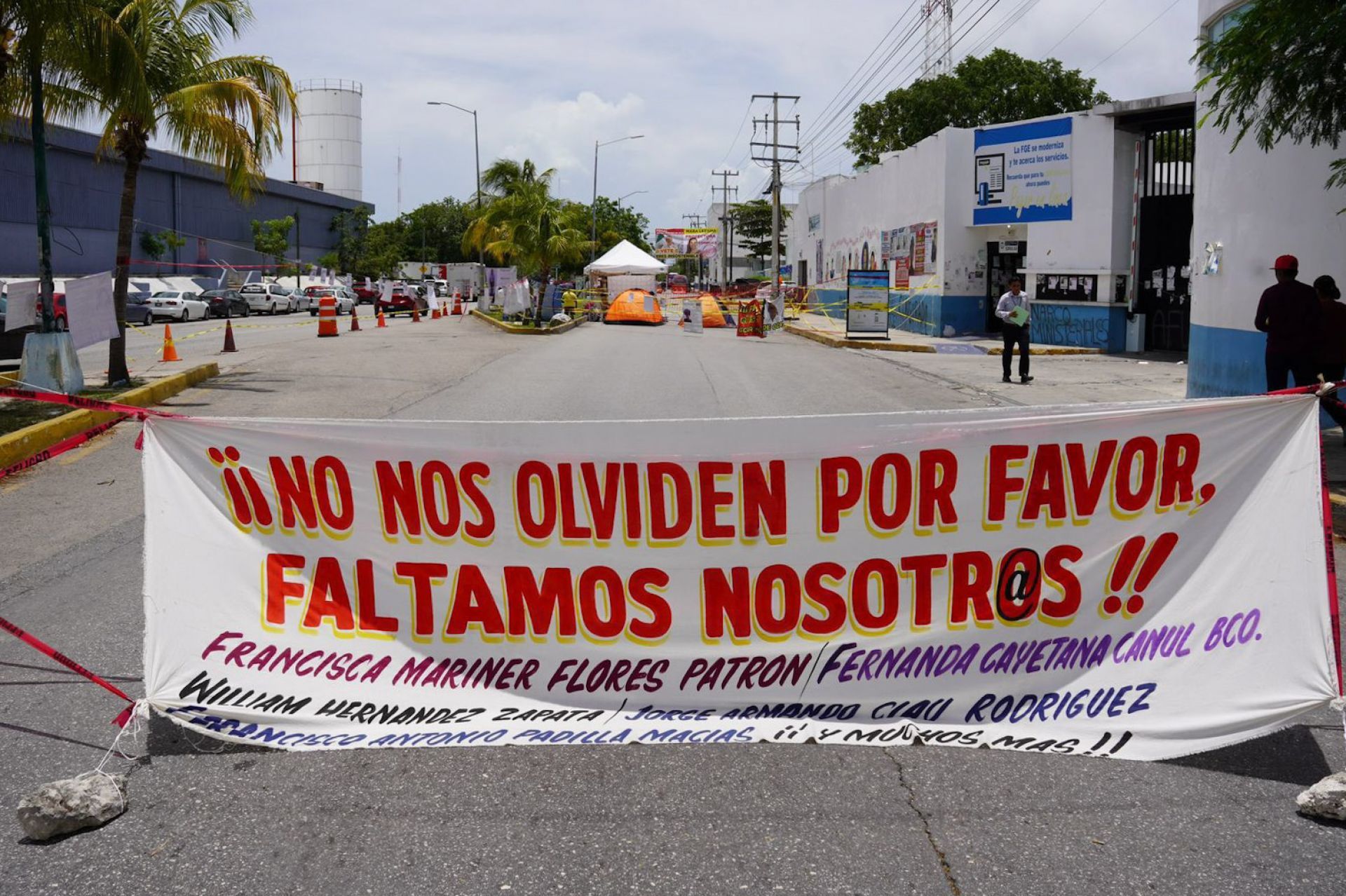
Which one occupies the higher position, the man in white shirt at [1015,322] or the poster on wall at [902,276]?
the poster on wall at [902,276]

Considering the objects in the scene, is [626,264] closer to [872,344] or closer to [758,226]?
[872,344]


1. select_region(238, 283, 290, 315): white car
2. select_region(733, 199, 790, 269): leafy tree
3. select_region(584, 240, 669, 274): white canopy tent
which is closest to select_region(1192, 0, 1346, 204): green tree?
select_region(584, 240, 669, 274): white canopy tent

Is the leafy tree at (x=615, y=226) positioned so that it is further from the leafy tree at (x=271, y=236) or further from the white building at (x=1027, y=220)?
the white building at (x=1027, y=220)

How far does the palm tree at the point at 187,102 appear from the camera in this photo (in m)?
16.2

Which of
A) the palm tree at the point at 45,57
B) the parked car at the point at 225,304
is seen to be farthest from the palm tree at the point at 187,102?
the parked car at the point at 225,304

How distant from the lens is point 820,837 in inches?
145

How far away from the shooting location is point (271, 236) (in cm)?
6850

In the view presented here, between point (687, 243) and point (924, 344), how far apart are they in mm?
101274

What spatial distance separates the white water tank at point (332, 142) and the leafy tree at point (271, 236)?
31336 mm

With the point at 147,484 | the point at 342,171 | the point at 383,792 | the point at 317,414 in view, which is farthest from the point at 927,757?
the point at 342,171

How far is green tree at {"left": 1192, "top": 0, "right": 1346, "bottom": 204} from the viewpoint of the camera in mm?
8805

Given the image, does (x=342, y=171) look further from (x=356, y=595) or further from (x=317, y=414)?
(x=356, y=595)

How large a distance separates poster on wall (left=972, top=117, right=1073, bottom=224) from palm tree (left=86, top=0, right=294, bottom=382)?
17805 mm

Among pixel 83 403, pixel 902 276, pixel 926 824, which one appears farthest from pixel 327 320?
pixel 926 824
